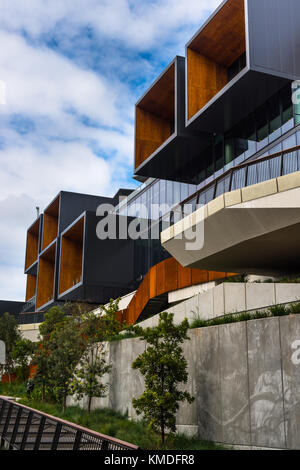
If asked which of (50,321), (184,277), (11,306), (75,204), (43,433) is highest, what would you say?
(75,204)

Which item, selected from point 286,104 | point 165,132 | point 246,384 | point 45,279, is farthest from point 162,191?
point 246,384

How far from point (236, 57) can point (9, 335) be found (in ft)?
97.1

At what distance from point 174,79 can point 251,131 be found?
8.23 meters

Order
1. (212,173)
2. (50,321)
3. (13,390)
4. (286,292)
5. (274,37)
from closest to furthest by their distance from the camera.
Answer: (286,292), (274,37), (212,173), (50,321), (13,390)

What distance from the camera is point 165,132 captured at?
38.6m

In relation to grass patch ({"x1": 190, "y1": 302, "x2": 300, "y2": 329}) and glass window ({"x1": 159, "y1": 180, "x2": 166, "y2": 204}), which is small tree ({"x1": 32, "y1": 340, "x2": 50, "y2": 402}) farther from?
glass window ({"x1": 159, "y1": 180, "x2": 166, "y2": 204})

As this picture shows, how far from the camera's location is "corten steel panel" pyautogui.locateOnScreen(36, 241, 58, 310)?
5584cm

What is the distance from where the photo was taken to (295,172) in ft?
50.3

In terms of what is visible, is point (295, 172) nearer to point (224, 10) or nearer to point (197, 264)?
point (197, 264)

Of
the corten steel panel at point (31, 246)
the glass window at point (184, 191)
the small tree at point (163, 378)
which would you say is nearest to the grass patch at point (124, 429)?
the small tree at point (163, 378)

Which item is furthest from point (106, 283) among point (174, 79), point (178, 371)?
point (178, 371)

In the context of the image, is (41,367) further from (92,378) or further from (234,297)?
(234,297)

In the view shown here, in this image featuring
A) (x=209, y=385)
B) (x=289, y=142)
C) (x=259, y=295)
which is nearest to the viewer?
(x=209, y=385)

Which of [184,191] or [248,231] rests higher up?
[184,191]
